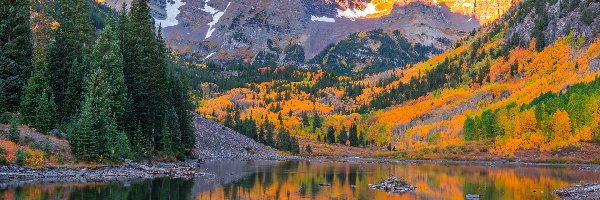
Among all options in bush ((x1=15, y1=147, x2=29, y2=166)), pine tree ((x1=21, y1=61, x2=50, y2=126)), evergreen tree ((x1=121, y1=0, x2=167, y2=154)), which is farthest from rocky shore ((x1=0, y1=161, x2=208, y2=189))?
evergreen tree ((x1=121, y1=0, x2=167, y2=154))

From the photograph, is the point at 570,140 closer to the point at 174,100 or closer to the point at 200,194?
the point at 174,100

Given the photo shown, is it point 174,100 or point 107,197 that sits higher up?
point 174,100

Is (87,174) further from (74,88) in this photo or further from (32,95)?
(74,88)

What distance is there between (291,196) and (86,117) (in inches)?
1152

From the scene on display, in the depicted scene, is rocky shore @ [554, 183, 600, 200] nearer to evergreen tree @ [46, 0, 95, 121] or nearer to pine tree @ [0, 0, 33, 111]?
evergreen tree @ [46, 0, 95, 121]

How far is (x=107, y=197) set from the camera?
52.7 m

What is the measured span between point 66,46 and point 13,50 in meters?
10.3

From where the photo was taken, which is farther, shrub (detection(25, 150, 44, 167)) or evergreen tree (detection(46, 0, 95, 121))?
evergreen tree (detection(46, 0, 95, 121))

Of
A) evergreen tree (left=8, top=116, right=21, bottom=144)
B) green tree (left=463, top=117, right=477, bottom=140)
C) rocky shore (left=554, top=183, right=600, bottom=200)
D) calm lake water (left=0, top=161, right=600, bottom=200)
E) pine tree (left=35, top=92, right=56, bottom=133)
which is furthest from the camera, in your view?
green tree (left=463, top=117, right=477, bottom=140)

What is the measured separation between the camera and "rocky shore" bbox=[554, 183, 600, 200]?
2375 inches

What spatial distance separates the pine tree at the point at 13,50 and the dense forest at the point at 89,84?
0.40ft

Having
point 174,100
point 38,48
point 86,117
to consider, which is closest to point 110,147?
point 86,117

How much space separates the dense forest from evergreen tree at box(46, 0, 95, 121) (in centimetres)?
14

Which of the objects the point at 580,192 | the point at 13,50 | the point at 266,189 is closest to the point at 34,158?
the point at 13,50
